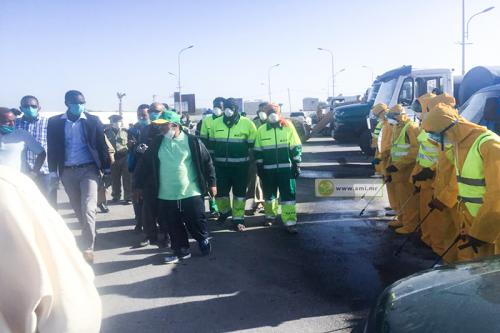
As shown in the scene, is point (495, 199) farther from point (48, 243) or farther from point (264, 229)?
point (264, 229)

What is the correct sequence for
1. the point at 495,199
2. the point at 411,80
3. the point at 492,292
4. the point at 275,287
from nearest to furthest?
the point at 492,292 < the point at 495,199 < the point at 275,287 < the point at 411,80

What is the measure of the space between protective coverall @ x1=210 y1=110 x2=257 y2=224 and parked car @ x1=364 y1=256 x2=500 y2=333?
467 cm

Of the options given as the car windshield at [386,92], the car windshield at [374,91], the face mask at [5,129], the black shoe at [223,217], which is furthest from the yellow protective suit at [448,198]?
the car windshield at [374,91]

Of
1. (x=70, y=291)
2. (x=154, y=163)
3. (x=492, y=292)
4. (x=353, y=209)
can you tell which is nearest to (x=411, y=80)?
(x=353, y=209)

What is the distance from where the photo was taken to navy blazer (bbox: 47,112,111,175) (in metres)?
5.59

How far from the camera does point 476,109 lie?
6902 mm

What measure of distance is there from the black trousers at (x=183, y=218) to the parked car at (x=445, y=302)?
11.0 feet

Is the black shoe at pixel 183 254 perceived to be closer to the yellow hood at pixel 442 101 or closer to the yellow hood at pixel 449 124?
the yellow hood at pixel 449 124

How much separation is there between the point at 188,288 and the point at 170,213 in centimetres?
113

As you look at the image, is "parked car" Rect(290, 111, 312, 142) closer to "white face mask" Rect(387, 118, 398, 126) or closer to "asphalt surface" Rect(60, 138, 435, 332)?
"white face mask" Rect(387, 118, 398, 126)

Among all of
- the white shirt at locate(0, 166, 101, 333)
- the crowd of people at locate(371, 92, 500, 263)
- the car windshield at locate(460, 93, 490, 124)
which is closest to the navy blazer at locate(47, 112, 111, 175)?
the crowd of people at locate(371, 92, 500, 263)

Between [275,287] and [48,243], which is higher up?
[48,243]

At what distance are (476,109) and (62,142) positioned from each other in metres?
5.77

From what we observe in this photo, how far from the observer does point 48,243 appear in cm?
146
